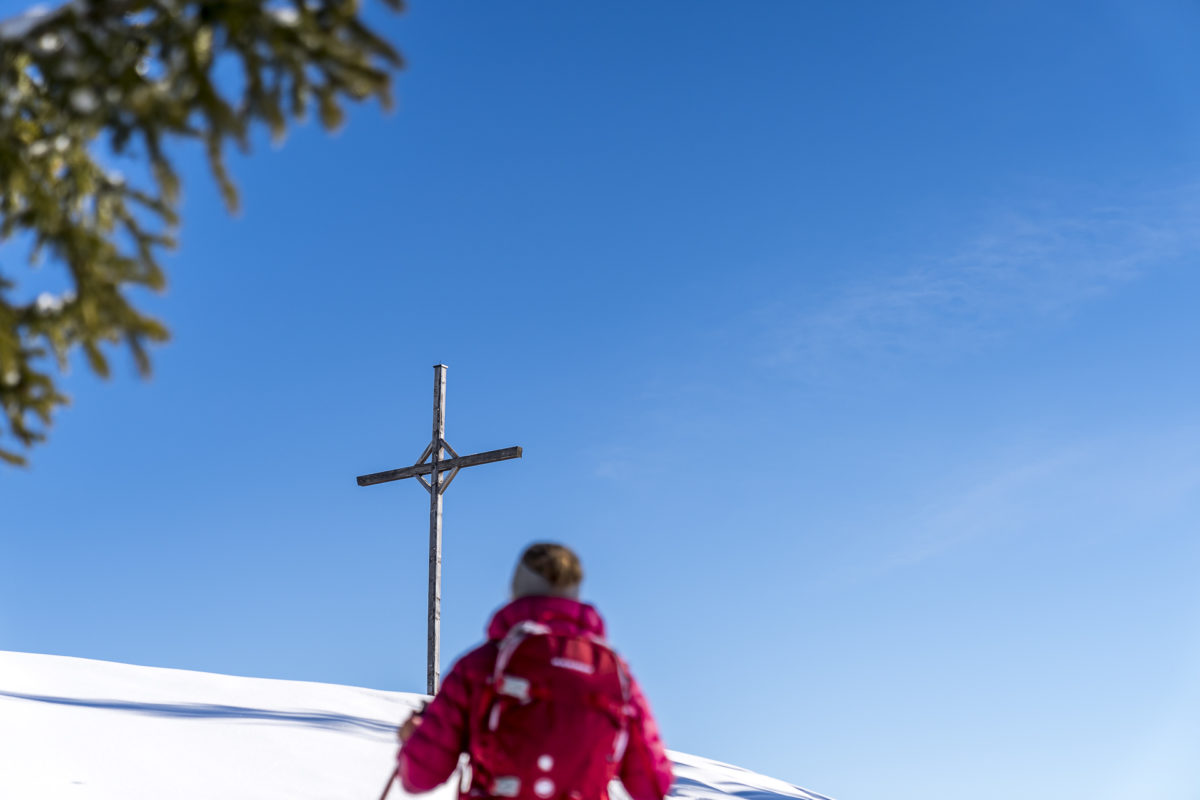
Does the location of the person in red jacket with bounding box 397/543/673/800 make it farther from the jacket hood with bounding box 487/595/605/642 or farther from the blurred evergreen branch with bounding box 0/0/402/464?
the blurred evergreen branch with bounding box 0/0/402/464

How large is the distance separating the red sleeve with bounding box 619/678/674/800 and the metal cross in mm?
9211

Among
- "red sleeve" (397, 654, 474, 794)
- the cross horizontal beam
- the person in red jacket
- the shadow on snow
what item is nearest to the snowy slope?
the shadow on snow

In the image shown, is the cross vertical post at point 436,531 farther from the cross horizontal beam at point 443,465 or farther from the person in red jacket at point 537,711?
A: the person in red jacket at point 537,711

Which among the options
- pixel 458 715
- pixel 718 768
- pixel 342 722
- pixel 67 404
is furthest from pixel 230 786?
pixel 718 768

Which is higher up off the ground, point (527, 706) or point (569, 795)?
point (527, 706)

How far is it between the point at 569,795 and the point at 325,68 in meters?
2.43

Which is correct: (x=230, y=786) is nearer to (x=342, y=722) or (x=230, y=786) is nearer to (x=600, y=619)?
(x=342, y=722)

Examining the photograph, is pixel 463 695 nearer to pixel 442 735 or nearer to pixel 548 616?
pixel 442 735

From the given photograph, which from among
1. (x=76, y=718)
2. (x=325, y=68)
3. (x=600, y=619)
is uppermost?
(x=325, y=68)

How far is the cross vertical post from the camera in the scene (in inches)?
494

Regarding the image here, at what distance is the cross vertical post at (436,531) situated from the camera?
12.5 meters

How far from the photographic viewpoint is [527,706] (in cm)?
317

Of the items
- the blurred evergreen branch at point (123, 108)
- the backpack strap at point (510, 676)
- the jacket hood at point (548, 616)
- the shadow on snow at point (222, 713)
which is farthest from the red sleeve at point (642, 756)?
the shadow on snow at point (222, 713)

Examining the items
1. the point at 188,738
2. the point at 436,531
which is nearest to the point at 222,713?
the point at 188,738
